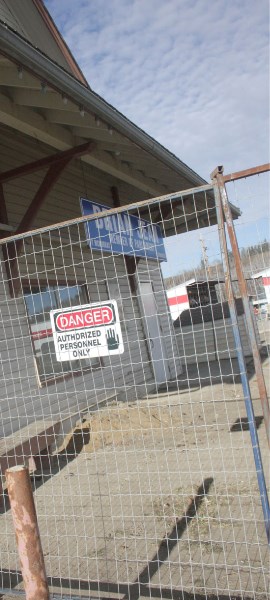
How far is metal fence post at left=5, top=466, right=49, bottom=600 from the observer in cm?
266

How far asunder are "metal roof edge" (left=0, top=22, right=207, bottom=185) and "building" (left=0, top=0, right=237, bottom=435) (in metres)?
0.01

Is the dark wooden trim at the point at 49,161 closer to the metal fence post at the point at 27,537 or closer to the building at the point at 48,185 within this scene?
the building at the point at 48,185

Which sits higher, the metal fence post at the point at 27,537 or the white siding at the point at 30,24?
the white siding at the point at 30,24

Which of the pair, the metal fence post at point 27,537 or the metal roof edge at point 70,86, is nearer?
the metal fence post at point 27,537

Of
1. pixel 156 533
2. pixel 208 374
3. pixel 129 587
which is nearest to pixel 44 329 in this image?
pixel 156 533

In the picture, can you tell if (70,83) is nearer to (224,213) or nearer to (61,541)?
(224,213)

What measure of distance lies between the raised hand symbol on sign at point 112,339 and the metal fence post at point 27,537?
117 centimetres

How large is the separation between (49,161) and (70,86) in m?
2.13

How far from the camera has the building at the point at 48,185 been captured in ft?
17.8

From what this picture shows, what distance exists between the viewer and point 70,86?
17.8ft

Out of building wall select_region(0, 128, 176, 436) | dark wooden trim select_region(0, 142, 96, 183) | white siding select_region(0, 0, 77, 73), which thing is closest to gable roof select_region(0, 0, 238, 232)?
dark wooden trim select_region(0, 142, 96, 183)

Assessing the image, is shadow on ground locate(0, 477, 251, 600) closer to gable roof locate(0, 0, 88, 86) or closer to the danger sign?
the danger sign

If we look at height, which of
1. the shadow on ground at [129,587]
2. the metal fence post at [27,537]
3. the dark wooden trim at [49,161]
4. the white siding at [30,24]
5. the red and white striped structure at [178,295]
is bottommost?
the shadow on ground at [129,587]

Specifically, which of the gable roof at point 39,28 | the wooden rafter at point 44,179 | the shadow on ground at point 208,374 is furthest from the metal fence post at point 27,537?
the gable roof at point 39,28
